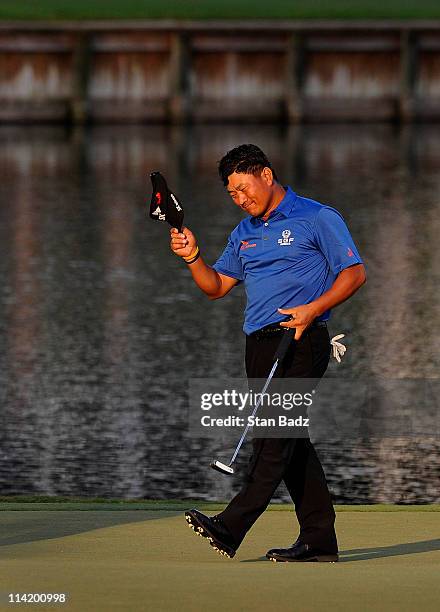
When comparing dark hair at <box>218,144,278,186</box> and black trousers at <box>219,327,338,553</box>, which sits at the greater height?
dark hair at <box>218,144,278,186</box>

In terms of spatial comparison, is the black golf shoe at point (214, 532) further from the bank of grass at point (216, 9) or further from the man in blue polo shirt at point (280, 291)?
the bank of grass at point (216, 9)

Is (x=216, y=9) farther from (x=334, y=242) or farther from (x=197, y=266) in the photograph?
(x=334, y=242)

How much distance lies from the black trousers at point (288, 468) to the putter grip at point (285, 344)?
0.04 m

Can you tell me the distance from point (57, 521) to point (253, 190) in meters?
1.71

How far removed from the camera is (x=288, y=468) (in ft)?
21.7

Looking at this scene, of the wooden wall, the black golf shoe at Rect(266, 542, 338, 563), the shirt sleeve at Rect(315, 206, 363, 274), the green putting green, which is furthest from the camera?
the wooden wall

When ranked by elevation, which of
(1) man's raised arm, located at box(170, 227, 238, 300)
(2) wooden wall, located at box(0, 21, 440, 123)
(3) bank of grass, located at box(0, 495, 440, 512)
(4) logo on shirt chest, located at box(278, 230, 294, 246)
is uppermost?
(2) wooden wall, located at box(0, 21, 440, 123)

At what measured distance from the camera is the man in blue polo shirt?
6410 mm

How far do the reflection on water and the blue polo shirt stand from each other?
8.15ft

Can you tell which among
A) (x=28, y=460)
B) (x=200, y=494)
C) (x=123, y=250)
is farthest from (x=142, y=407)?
(x=123, y=250)

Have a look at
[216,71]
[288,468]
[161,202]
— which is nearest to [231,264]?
[161,202]

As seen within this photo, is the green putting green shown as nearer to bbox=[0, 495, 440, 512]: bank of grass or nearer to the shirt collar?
bbox=[0, 495, 440, 512]: bank of grass

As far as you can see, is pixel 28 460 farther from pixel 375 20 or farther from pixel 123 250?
pixel 375 20

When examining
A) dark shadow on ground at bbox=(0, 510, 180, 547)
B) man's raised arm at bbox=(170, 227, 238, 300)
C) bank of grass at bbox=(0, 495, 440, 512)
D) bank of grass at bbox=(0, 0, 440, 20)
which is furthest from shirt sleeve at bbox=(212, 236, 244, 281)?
bank of grass at bbox=(0, 0, 440, 20)
